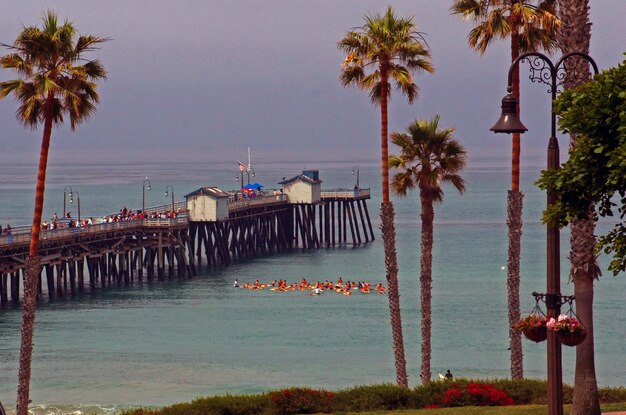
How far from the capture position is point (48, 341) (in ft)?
186

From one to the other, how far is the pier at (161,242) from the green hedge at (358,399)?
41529 millimetres

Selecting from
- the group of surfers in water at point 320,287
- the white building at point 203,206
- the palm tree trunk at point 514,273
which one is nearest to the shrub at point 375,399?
the palm tree trunk at point 514,273

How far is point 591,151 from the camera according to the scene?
16469 millimetres

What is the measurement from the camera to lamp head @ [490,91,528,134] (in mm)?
15805

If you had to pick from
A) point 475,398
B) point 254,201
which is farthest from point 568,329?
point 254,201

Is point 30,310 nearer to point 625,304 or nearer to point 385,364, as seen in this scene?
point 385,364

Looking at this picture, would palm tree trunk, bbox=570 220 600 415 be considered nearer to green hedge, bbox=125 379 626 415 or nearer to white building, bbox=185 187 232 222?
green hedge, bbox=125 379 626 415

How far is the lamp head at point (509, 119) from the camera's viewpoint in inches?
622

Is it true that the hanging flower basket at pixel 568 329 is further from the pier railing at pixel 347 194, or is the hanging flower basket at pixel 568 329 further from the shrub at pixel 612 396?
the pier railing at pixel 347 194

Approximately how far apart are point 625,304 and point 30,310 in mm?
45908

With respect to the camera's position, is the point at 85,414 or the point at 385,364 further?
the point at 385,364

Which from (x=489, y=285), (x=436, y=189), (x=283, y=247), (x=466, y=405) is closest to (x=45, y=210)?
(x=283, y=247)

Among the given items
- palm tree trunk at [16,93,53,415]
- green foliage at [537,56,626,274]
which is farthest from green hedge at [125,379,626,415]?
green foliage at [537,56,626,274]

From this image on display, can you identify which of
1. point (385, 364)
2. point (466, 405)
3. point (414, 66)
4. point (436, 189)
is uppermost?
point (414, 66)
